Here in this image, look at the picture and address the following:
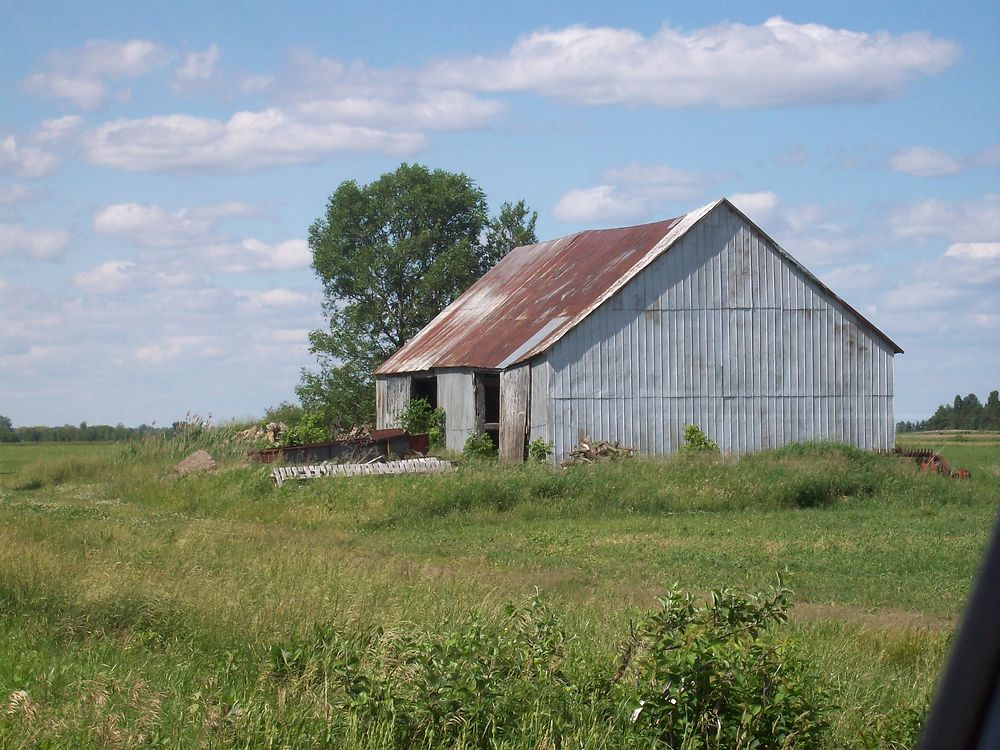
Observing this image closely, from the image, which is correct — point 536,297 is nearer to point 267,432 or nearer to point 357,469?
point 357,469

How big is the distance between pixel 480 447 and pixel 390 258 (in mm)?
21329

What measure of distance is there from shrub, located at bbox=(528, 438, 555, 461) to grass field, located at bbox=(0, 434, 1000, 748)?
2.57 m

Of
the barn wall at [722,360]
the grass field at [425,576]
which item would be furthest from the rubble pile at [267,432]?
the barn wall at [722,360]

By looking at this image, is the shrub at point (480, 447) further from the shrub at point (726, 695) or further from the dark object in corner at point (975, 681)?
the dark object in corner at point (975, 681)

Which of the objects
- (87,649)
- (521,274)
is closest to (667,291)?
(521,274)

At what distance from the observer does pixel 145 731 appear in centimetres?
581

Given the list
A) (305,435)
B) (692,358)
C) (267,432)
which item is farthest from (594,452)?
(267,432)

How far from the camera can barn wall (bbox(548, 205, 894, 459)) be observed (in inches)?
1057

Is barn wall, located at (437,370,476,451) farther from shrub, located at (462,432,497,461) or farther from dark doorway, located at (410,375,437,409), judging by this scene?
dark doorway, located at (410,375,437,409)

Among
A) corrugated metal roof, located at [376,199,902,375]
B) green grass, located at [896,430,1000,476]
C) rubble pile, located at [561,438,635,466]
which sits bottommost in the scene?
green grass, located at [896,430,1000,476]

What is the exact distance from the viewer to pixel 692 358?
27734mm

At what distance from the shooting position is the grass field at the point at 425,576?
20.2 feet

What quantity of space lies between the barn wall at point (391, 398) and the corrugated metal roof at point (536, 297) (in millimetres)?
447

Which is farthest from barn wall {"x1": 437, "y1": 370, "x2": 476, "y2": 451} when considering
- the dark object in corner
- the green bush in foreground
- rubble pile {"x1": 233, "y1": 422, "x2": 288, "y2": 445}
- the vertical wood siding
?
the dark object in corner
